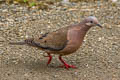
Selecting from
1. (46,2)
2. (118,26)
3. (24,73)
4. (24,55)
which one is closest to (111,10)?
(118,26)

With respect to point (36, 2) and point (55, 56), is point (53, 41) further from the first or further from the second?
point (36, 2)

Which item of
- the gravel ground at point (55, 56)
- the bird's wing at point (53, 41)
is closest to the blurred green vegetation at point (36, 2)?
the gravel ground at point (55, 56)

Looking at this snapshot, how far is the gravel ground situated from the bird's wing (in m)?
0.47

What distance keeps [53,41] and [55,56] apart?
89 centimetres

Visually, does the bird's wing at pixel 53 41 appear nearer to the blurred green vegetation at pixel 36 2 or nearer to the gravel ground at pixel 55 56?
the gravel ground at pixel 55 56

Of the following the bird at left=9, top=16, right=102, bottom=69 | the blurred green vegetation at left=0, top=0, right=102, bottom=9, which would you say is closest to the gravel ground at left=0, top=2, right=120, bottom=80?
the blurred green vegetation at left=0, top=0, right=102, bottom=9

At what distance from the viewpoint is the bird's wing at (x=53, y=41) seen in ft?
15.7

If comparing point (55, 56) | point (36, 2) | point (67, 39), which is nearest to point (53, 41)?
point (67, 39)

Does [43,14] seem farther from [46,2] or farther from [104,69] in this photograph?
[104,69]

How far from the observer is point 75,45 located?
15.3ft

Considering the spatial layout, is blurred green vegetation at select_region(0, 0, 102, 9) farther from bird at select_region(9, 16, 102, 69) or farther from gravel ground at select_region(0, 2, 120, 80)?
bird at select_region(9, 16, 102, 69)

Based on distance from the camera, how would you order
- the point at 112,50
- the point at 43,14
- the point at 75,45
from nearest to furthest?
1. the point at 75,45
2. the point at 112,50
3. the point at 43,14

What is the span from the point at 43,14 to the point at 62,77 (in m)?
3.31

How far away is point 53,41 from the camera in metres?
4.88
